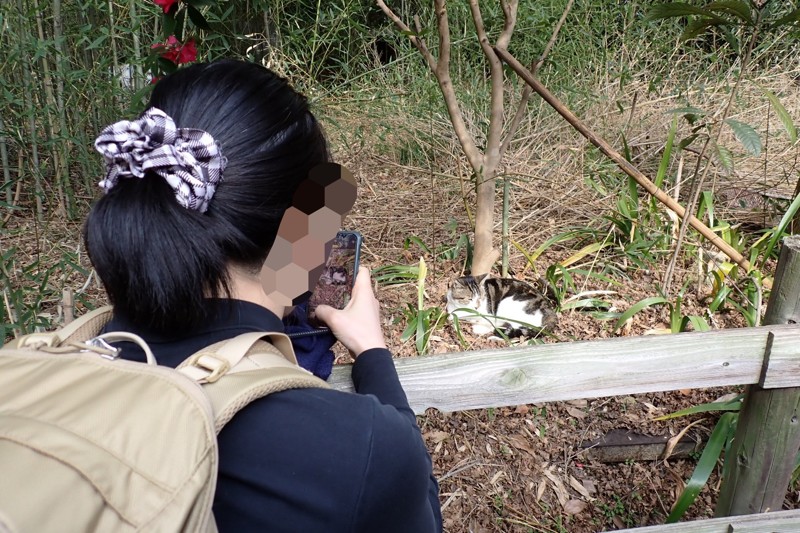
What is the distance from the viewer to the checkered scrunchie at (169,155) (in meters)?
0.71

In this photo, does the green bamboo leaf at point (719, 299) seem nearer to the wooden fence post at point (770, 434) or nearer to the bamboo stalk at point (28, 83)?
the wooden fence post at point (770, 434)

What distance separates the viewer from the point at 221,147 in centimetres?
75

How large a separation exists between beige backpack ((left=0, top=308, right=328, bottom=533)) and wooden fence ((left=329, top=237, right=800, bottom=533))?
0.56 meters

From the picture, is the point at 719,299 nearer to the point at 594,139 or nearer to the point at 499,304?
the point at 499,304

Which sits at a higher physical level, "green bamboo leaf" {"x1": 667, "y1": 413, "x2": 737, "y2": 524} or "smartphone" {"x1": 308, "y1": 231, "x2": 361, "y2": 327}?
"smartphone" {"x1": 308, "y1": 231, "x2": 361, "y2": 327}

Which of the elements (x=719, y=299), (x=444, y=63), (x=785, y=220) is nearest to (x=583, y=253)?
(x=719, y=299)

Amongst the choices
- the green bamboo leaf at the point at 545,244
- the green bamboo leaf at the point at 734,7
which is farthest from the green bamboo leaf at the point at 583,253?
the green bamboo leaf at the point at 734,7

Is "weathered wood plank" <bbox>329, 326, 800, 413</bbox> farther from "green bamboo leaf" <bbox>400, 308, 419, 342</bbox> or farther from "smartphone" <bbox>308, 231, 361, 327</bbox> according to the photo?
"green bamboo leaf" <bbox>400, 308, 419, 342</bbox>

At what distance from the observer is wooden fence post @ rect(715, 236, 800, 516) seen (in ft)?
5.15

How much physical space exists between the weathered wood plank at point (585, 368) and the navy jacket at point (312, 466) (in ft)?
1.95

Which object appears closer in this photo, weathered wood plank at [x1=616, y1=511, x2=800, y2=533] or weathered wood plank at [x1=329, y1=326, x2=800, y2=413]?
weathered wood plank at [x1=329, y1=326, x2=800, y2=413]

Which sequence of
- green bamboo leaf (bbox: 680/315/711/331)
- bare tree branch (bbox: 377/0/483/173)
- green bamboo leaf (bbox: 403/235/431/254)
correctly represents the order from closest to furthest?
bare tree branch (bbox: 377/0/483/173)
green bamboo leaf (bbox: 680/315/711/331)
green bamboo leaf (bbox: 403/235/431/254)

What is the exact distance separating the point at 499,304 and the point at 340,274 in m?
2.03

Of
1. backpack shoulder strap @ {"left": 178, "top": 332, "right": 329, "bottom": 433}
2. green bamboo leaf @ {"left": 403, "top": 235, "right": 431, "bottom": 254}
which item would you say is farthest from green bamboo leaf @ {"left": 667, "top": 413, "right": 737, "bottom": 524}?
green bamboo leaf @ {"left": 403, "top": 235, "right": 431, "bottom": 254}
